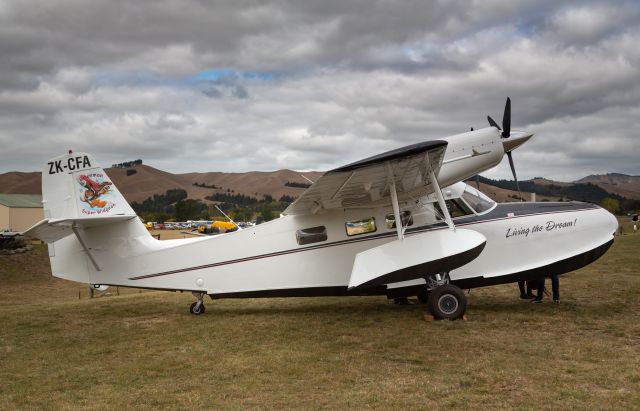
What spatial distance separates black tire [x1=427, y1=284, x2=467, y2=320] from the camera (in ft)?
29.4

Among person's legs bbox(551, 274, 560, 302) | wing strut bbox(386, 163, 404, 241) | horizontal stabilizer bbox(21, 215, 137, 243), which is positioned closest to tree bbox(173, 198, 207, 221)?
horizontal stabilizer bbox(21, 215, 137, 243)

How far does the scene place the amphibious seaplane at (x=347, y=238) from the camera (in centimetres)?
910

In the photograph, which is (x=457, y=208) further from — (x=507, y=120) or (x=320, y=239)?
(x=320, y=239)

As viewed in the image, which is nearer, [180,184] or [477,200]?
[477,200]

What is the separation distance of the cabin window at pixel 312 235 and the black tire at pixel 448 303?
2447mm

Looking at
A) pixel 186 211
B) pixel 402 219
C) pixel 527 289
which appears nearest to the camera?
pixel 402 219

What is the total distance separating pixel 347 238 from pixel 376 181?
6.14ft

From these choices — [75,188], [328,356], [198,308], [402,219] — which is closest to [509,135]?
[402,219]

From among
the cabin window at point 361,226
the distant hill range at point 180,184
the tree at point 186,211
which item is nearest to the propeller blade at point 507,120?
the cabin window at point 361,226

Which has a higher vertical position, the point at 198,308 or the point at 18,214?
the point at 18,214

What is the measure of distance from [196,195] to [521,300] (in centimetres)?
15253

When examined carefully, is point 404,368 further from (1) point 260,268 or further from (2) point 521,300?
(2) point 521,300

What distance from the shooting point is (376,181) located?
8617 millimetres

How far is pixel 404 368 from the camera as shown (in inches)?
248
